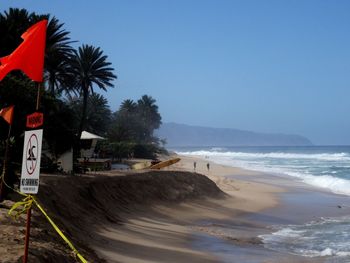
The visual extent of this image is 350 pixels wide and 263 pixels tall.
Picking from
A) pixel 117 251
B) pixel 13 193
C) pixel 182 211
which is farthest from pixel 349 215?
pixel 13 193

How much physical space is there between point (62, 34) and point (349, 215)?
23145 mm

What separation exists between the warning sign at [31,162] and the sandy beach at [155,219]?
197cm

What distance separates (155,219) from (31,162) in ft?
45.7

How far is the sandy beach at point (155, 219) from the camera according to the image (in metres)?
10.1

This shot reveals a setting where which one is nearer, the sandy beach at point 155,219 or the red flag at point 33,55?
Answer: the red flag at point 33,55

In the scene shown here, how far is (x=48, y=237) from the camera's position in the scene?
904 centimetres

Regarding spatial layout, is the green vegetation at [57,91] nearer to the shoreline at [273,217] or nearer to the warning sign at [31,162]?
the warning sign at [31,162]

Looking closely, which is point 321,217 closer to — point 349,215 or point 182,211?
point 349,215

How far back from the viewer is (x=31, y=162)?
5.43 meters

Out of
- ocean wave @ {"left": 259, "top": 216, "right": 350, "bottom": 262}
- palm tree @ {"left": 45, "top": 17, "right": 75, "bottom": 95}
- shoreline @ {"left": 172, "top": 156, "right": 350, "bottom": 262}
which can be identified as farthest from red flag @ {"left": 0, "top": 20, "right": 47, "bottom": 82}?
palm tree @ {"left": 45, "top": 17, "right": 75, "bottom": 95}

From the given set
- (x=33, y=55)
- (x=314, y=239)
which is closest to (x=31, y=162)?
(x=33, y=55)

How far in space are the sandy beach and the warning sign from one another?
6.47 ft

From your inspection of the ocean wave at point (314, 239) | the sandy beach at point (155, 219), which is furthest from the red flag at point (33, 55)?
the ocean wave at point (314, 239)

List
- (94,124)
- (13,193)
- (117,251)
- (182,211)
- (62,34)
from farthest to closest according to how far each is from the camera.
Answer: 1. (94,124)
2. (62,34)
3. (182,211)
4. (13,193)
5. (117,251)
